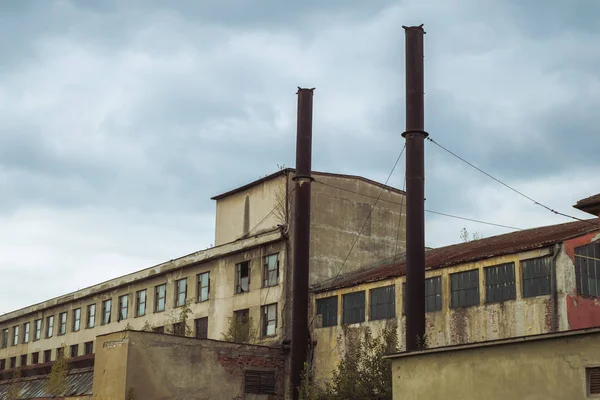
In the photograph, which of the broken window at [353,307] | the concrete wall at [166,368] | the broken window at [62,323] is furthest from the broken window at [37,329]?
the broken window at [353,307]

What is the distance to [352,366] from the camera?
2667cm

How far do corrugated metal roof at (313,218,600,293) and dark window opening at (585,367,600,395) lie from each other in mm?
9069

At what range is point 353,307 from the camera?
3167 centimetres

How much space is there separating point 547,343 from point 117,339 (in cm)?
1574

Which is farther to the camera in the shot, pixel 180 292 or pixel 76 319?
pixel 76 319

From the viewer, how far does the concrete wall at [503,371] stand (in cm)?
1619

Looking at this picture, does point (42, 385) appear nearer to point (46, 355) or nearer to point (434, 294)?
point (46, 355)

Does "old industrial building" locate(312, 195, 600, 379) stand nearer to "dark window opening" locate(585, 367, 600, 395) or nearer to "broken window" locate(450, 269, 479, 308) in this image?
"broken window" locate(450, 269, 479, 308)

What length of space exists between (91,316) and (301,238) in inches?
764

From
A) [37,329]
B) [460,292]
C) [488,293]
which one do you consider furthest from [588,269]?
[37,329]

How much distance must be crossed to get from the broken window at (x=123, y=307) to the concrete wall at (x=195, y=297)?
26 centimetres

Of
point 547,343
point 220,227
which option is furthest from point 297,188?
point 547,343

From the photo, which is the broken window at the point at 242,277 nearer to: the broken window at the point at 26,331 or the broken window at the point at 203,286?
the broken window at the point at 203,286

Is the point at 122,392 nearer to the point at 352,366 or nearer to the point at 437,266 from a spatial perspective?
the point at 352,366
